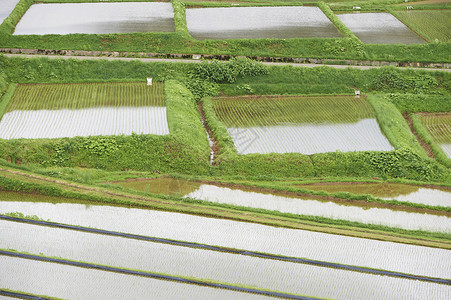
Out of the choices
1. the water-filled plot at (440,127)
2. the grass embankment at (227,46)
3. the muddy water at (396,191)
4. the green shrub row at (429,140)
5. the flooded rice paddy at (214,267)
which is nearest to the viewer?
the flooded rice paddy at (214,267)

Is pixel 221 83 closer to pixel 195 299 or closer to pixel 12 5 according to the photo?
pixel 195 299

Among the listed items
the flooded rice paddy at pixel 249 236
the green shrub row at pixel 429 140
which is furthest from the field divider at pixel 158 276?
the green shrub row at pixel 429 140

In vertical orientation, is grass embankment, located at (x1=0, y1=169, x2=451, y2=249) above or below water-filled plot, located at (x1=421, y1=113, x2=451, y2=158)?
above

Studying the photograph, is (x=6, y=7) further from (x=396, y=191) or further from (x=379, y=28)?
(x=396, y=191)

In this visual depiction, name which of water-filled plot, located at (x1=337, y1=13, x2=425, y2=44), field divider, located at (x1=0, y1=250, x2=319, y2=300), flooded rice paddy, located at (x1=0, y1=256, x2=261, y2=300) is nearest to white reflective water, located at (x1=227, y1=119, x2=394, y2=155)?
field divider, located at (x1=0, y1=250, x2=319, y2=300)

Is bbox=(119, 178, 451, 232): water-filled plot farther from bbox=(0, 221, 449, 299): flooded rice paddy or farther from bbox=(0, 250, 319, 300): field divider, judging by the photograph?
bbox=(0, 250, 319, 300): field divider

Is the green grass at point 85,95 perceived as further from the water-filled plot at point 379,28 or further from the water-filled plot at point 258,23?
the water-filled plot at point 379,28
